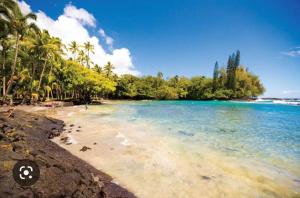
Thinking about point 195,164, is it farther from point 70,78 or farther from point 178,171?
point 70,78

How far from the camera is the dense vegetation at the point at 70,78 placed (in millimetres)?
24184

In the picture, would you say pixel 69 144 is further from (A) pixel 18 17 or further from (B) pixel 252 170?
(A) pixel 18 17

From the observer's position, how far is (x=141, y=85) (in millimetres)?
77312

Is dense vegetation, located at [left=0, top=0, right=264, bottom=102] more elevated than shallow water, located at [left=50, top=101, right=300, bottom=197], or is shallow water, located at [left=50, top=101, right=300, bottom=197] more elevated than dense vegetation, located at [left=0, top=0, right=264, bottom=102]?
dense vegetation, located at [left=0, top=0, right=264, bottom=102]

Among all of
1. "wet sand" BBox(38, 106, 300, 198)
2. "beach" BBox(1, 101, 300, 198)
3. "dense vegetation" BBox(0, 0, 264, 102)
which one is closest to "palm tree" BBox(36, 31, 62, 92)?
"dense vegetation" BBox(0, 0, 264, 102)

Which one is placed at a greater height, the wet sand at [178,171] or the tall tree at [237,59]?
Result: the tall tree at [237,59]

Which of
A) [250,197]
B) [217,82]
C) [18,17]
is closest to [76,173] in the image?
[250,197]

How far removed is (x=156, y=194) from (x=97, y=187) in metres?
1.58

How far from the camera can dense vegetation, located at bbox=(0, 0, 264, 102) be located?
24.2 metres

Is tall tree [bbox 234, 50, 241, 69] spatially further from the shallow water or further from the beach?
the beach

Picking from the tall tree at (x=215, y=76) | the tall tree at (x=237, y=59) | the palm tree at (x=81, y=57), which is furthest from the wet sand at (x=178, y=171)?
the tall tree at (x=215, y=76)

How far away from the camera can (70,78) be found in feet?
128

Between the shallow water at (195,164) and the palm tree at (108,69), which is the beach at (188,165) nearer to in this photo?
the shallow water at (195,164)

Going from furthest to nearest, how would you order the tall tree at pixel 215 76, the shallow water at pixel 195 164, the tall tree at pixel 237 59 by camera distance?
the tall tree at pixel 215 76, the tall tree at pixel 237 59, the shallow water at pixel 195 164
